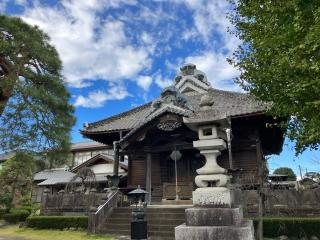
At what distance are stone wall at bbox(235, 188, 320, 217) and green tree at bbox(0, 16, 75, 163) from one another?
759 centimetres

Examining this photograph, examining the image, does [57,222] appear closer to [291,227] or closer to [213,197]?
[213,197]

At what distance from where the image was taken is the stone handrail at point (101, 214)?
12719 millimetres

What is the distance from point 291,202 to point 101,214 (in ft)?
26.0

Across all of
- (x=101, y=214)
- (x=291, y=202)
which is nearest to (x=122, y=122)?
(x=101, y=214)

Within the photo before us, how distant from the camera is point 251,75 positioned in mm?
9852

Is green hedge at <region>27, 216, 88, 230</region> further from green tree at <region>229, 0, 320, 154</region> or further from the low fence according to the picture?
green tree at <region>229, 0, 320, 154</region>

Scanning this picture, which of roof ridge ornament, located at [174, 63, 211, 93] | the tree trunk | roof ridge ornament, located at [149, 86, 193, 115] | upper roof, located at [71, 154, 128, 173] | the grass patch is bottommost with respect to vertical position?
the grass patch

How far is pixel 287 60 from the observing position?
7520mm

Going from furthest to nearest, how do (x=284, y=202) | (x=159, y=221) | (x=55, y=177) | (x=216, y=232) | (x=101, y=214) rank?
(x=55, y=177) → (x=101, y=214) → (x=284, y=202) → (x=159, y=221) → (x=216, y=232)

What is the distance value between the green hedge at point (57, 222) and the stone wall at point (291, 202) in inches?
295

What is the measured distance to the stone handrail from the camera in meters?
12.7

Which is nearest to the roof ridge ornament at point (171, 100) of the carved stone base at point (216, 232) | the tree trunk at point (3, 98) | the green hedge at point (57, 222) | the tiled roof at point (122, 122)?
the tiled roof at point (122, 122)

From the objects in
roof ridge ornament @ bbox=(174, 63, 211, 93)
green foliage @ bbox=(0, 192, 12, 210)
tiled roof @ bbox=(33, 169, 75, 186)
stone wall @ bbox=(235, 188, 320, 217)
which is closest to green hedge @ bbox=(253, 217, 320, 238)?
stone wall @ bbox=(235, 188, 320, 217)

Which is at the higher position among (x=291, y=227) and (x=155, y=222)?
(x=155, y=222)
